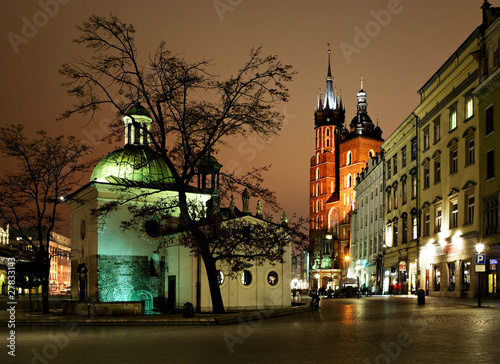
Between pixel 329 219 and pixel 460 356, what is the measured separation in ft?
377

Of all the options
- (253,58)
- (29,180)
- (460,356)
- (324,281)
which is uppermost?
(253,58)

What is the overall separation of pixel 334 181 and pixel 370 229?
5997cm

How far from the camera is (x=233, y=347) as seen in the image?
14180 mm

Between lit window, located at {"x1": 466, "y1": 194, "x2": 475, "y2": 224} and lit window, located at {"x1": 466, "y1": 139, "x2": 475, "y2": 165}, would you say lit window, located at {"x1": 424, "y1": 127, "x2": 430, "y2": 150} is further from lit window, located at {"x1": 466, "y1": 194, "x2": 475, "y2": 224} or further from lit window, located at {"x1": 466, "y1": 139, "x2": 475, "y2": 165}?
lit window, located at {"x1": 466, "y1": 194, "x2": 475, "y2": 224}

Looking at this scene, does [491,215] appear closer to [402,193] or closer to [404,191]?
[404,191]

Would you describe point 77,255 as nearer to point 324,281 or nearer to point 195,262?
point 195,262

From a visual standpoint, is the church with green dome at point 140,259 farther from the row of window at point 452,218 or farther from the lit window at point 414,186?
the lit window at point 414,186

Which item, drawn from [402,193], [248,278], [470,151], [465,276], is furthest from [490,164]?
[402,193]

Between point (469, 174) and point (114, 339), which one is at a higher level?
point (469, 174)

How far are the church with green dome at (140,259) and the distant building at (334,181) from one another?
7209 centimetres

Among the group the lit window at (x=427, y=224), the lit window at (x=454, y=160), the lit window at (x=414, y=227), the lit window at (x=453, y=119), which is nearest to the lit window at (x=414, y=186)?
the lit window at (x=414, y=227)

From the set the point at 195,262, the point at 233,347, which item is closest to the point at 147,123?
the point at 195,262

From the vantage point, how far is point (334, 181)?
13025 centimetres

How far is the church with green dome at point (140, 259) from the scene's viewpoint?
35.8 metres
